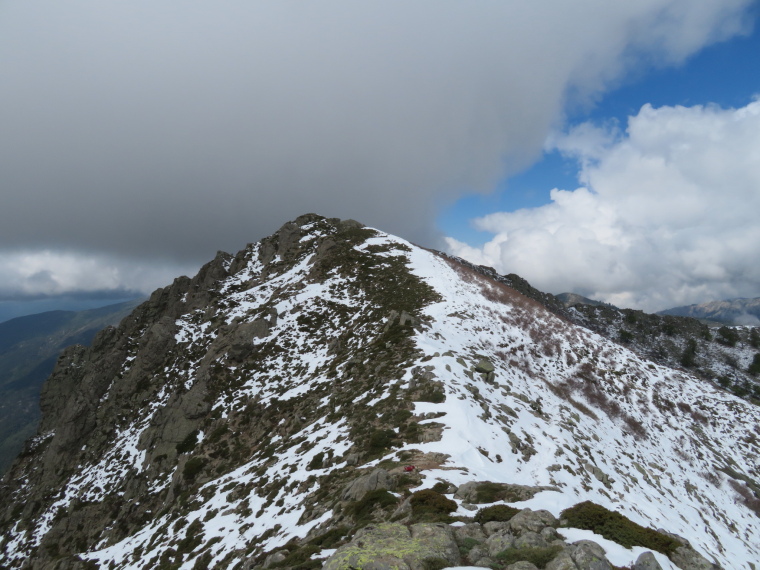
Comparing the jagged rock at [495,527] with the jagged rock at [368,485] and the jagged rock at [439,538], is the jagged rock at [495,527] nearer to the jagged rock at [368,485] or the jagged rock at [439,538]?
the jagged rock at [439,538]

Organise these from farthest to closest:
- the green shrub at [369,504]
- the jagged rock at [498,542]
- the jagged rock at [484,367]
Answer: the jagged rock at [484,367], the green shrub at [369,504], the jagged rock at [498,542]

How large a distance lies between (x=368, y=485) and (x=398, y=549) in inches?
264

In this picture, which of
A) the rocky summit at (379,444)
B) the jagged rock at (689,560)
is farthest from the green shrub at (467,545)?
the jagged rock at (689,560)

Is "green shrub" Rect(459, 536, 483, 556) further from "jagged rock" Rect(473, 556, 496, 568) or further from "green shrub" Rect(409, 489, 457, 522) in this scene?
"green shrub" Rect(409, 489, 457, 522)

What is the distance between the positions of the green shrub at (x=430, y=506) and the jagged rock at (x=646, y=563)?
485 centimetres

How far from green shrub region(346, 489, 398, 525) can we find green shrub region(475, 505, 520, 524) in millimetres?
3291

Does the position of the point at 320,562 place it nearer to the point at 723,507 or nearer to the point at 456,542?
the point at 456,542

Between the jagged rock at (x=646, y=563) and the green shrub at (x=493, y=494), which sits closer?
the jagged rock at (x=646, y=563)

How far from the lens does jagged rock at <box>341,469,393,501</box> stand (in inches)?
577

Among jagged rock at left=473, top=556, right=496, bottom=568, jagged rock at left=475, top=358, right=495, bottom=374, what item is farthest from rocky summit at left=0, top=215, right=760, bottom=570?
jagged rock at left=475, top=358, right=495, bottom=374

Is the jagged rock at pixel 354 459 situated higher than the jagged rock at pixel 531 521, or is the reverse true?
the jagged rock at pixel 531 521

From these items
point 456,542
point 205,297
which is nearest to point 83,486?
point 205,297

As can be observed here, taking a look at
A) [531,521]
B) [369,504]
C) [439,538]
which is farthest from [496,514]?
[369,504]

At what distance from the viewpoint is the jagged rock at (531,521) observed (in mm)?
9836
